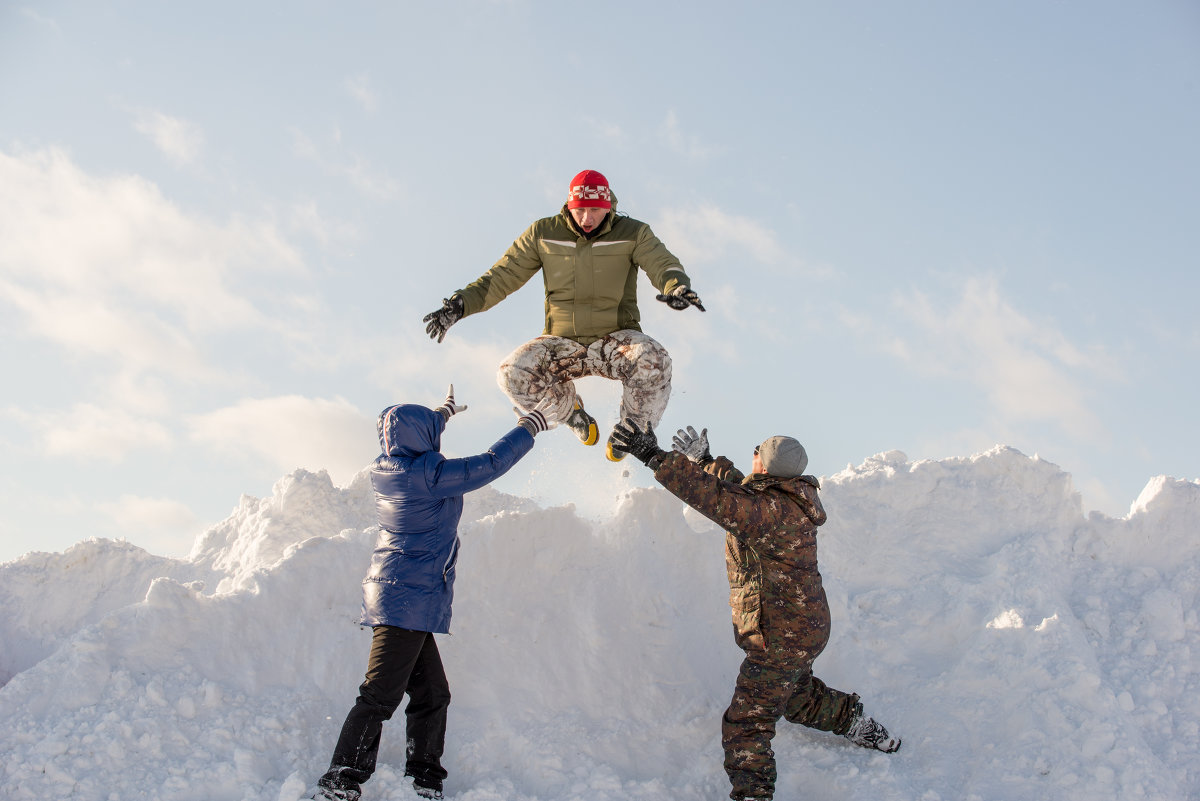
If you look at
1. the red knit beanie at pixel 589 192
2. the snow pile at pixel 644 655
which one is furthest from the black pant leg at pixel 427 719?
the red knit beanie at pixel 589 192

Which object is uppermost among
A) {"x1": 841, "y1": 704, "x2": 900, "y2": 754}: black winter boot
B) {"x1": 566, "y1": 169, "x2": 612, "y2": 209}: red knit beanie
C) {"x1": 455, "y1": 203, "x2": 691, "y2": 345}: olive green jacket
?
{"x1": 566, "y1": 169, "x2": 612, "y2": 209}: red knit beanie

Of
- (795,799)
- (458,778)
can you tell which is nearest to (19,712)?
(458,778)

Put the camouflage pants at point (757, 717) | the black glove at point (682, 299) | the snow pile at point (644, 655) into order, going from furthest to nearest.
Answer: the black glove at point (682, 299) < the snow pile at point (644, 655) < the camouflage pants at point (757, 717)

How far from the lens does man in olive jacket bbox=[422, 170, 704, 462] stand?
18.5 ft

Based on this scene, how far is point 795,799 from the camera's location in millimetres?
4609

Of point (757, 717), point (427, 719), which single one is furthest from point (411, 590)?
point (757, 717)

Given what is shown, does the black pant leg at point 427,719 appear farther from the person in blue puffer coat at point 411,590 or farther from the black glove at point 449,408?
the black glove at point 449,408

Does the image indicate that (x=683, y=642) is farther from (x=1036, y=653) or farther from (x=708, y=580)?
(x=1036, y=653)

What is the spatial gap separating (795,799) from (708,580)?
1.94m

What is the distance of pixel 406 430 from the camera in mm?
4191

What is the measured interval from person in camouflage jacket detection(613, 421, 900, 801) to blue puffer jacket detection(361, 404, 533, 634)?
0.93 meters

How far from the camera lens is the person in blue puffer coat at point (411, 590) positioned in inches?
157

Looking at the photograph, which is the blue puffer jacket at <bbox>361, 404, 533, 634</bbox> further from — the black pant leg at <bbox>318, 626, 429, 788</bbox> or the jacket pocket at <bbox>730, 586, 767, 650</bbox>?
the jacket pocket at <bbox>730, 586, 767, 650</bbox>

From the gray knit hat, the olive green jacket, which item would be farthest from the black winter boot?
the olive green jacket
